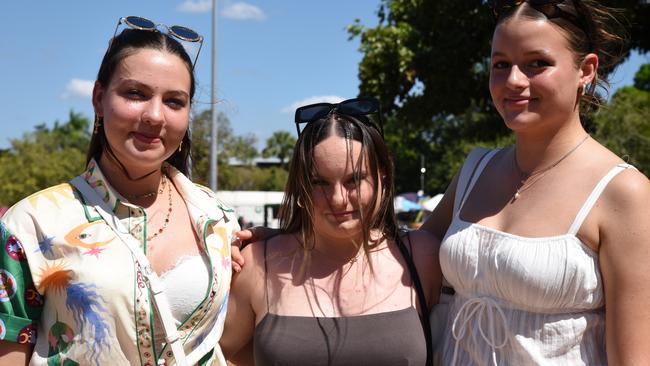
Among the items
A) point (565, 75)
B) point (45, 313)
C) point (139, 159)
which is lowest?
point (45, 313)

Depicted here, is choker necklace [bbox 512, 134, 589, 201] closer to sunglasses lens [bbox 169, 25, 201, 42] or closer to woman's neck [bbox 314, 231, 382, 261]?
woman's neck [bbox 314, 231, 382, 261]

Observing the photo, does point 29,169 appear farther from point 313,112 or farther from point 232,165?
point 313,112

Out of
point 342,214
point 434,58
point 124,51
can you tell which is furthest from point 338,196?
point 434,58

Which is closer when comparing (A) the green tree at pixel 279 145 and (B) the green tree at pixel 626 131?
(B) the green tree at pixel 626 131

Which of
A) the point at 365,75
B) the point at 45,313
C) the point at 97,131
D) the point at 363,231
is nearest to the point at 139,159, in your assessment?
the point at 97,131

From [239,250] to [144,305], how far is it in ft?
2.35

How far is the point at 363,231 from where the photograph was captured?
297 centimetres

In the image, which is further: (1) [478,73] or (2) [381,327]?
(1) [478,73]

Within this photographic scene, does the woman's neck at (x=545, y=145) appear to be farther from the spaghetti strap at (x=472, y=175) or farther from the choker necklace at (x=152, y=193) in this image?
the choker necklace at (x=152, y=193)

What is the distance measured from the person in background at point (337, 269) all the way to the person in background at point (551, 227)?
0.25m

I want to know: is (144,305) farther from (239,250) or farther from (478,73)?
(478,73)

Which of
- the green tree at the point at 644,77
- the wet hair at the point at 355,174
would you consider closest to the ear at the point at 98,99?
the wet hair at the point at 355,174

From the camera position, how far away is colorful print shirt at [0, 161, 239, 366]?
2215 millimetres

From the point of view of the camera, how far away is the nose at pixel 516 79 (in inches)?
99.2
